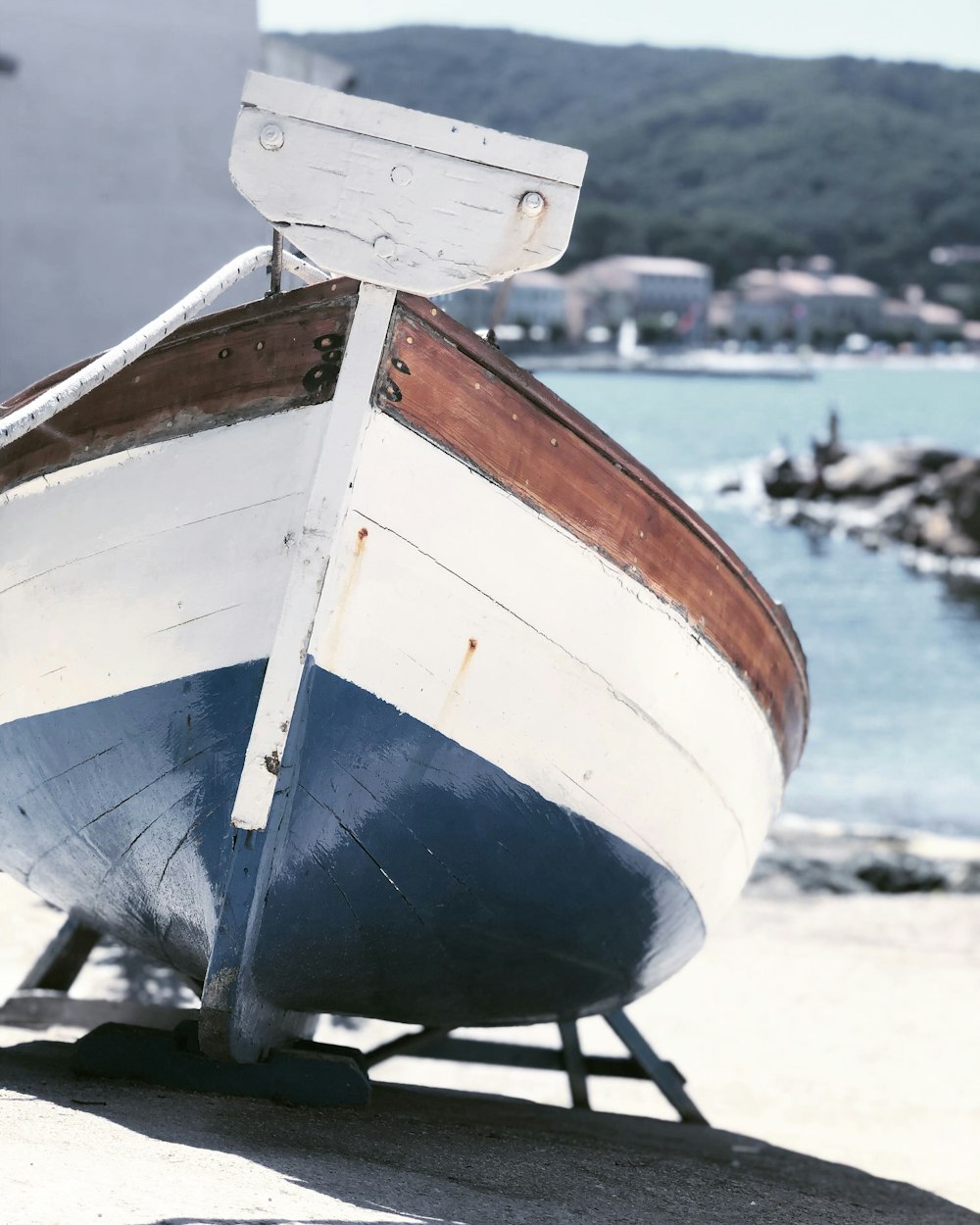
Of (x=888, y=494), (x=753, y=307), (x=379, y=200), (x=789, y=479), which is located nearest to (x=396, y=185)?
(x=379, y=200)

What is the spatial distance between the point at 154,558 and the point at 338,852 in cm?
72

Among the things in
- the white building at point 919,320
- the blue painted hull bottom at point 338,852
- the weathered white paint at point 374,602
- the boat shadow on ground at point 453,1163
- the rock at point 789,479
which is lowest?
the boat shadow on ground at point 453,1163

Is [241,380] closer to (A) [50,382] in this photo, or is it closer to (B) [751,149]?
(A) [50,382]

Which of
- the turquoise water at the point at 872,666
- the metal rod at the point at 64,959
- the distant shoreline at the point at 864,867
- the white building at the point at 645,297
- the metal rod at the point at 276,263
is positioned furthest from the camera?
the white building at the point at 645,297

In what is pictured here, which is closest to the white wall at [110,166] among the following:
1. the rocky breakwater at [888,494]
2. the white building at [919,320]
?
the rocky breakwater at [888,494]

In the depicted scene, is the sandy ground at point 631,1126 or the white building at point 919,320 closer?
the sandy ground at point 631,1126

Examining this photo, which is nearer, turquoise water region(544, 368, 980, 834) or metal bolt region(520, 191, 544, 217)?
metal bolt region(520, 191, 544, 217)

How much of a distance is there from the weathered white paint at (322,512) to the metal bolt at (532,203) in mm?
309

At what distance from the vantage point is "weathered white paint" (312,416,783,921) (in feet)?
9.44

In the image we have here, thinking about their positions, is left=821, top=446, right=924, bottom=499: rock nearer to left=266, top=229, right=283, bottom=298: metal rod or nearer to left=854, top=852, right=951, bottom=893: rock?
left=854, top=852, right=951, bottom=893: rock

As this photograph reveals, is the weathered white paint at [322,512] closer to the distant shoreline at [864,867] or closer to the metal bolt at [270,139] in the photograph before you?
the metal bolt at [270,139]

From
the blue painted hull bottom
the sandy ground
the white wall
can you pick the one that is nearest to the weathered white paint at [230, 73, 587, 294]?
the blue painted hull bottom

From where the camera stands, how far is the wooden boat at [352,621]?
9.20ft

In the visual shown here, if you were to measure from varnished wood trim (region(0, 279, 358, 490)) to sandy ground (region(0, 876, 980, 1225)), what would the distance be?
1395mm
